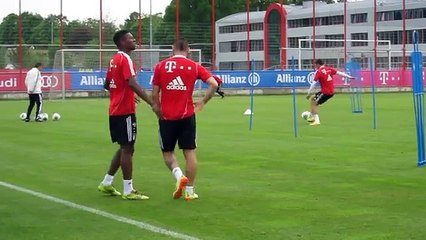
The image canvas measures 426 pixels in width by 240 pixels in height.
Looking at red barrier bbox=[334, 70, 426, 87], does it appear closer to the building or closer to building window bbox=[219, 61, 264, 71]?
the building

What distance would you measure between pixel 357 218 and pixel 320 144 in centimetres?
870

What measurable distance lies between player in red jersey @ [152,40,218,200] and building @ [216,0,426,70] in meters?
36.4

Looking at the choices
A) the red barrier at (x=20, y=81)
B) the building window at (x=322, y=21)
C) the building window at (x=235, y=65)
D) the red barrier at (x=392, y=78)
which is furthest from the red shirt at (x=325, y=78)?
the building window at (x=322, y=21)

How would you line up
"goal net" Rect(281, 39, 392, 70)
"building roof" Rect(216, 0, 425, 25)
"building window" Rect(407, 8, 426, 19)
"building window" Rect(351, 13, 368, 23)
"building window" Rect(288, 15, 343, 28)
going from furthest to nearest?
"building window" Rect(351, 13, 368, 23)
"building window" Rect(288, 15, 343, 28)
"building window" Rect(407, 8, 426, 19)
"building roof" Rect(216, 0, 425, 25)
"goal net" Rect(281, 39, 392, 70)

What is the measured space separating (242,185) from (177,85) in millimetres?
2141

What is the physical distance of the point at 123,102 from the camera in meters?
10.8

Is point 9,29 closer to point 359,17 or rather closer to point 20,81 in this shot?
point 20,81

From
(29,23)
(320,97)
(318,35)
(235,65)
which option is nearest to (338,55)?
(235,65)

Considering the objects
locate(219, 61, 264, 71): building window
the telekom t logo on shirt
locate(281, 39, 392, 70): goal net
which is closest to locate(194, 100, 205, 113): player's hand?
the telekom t logo on shirt

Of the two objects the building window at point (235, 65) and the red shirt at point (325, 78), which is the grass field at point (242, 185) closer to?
the red shirt at point (325, 78)

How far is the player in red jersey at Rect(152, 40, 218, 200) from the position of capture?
10586mm

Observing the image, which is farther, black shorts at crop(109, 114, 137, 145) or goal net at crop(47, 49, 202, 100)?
goal net at crop(47, 49, 202, 100)

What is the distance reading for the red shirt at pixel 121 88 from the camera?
1077 centimetres

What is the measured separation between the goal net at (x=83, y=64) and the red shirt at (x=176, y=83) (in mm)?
35137
